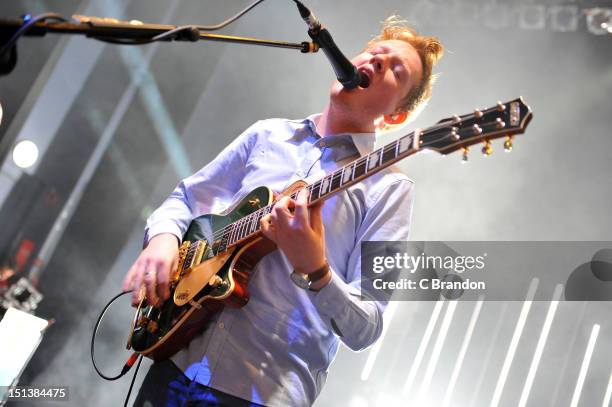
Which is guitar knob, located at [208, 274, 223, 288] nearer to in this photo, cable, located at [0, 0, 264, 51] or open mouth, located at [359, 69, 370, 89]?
cable, located at [0, 0, 264, 51]

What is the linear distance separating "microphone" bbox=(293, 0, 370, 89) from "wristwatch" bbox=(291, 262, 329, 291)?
0.59 m

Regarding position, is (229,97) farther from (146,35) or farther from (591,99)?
(146,35)

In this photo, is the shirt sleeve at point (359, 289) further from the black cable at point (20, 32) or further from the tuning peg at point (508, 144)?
the black cable at point (20, 32)

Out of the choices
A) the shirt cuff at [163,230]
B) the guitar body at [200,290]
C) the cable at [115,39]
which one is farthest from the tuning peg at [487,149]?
the shirt cuff at [163,230]

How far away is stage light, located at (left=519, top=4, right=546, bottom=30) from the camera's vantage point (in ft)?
15.5

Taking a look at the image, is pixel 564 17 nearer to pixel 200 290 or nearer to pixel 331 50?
pixel 331 50

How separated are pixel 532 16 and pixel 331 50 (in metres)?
3.89

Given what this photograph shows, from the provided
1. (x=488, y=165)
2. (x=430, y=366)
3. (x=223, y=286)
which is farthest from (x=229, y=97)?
(x=223, y=286)

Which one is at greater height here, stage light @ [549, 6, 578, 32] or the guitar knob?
stage light @ [549, 6, 578, 32]

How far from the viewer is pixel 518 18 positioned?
4.76 meters

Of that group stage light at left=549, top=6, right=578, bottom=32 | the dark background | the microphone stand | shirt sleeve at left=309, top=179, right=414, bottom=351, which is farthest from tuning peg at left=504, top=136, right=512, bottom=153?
stage light at left=549, top=6, right=578, bottom=32

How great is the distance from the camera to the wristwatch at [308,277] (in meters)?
1.43

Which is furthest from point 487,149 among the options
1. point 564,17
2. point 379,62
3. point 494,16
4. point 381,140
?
point 564,17

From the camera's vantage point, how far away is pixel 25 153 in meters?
4.11
